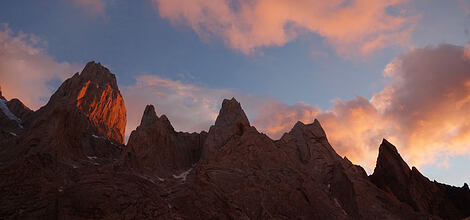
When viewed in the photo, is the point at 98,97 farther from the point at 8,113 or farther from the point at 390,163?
the point at 390,163

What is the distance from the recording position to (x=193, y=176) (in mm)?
55656

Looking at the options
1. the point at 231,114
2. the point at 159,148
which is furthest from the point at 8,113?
the point at 231,114

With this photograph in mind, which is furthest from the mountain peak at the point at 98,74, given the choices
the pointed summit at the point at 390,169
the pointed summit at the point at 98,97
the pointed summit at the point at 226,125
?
the pointed summit at the point at 390,169

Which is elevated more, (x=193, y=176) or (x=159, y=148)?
(x=159, y=148)

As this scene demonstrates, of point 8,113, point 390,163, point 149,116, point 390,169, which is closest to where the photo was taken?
point 390,169

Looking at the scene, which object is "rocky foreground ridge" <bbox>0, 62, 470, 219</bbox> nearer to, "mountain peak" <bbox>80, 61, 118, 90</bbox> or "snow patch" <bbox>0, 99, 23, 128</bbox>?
"snow patch" <bbox>0, 99, 23, 128</bbox>

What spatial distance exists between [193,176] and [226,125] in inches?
1016

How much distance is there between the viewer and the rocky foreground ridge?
19.6 metres

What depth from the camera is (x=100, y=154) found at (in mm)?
83250

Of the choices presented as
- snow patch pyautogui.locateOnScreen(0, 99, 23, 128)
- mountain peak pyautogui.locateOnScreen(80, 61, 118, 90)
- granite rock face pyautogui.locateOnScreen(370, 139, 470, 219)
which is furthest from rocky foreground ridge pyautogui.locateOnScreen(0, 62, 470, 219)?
mountain peak pyautogui.locateOnScreen(80, 61, 118, 90)

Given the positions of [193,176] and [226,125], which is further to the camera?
[226,125]

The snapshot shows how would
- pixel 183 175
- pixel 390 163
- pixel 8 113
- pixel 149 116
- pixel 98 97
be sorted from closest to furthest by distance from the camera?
pixel 390 163 → pixel 183 175 → pixel 149 116 → pixel 8 113 → pixel 98 97

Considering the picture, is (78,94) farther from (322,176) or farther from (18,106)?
(322,176)

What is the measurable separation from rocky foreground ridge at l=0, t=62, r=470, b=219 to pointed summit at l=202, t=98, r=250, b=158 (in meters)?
0.32
